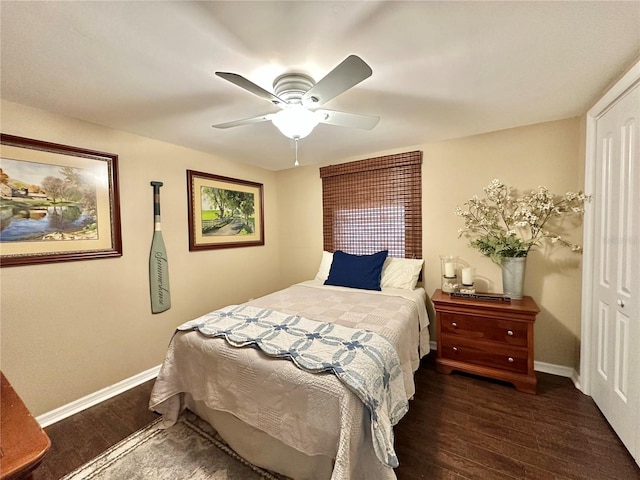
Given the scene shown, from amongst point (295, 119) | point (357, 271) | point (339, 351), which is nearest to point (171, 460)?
point (339, 351)

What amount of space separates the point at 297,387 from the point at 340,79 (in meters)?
1.46

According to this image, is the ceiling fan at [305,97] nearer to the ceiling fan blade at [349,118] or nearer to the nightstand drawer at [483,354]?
the ceiling fan blade at [349,118]

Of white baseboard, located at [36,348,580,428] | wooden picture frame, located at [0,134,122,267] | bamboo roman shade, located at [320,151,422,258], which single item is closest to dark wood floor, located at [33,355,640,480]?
white baseboard, located at [36,348,580,428]

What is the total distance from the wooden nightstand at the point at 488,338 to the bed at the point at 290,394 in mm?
330

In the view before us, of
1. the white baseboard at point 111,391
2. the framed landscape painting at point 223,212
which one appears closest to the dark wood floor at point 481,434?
the white baseboard at point 111,391

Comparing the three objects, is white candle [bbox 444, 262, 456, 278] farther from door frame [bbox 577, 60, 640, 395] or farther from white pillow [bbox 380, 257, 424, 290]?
door frame [bbox 577, 60, 640, 395]

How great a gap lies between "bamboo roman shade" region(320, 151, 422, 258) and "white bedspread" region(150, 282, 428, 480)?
3.18ft

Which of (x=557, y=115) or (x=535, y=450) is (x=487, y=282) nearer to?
(x=535, y=450)

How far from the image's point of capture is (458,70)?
1508mm

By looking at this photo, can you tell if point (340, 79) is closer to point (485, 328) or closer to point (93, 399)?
point (485, 328)

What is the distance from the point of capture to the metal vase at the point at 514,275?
2232 mm

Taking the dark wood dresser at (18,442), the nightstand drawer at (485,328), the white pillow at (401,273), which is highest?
the white pillow at (401,273)

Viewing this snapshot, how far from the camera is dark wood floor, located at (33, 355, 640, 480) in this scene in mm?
1426

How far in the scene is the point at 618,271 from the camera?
65.2 inches
